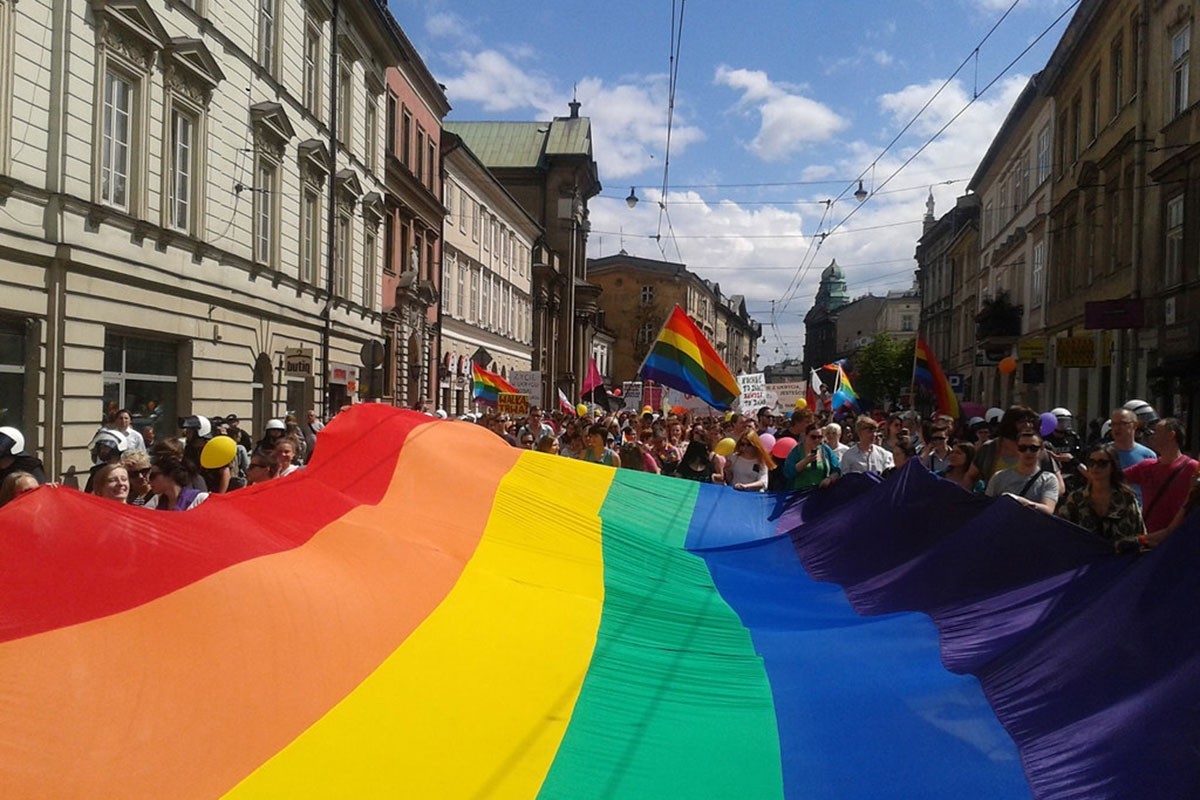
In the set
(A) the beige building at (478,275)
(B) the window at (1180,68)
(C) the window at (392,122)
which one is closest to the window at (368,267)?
(C) the window at (392,122)

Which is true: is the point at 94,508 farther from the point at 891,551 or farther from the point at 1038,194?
the point at 1038,194

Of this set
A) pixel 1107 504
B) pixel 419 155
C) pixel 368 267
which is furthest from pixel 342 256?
pixel 1107 504

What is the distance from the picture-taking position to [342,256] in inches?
1088

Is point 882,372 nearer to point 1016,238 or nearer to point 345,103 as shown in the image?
point 1016,238

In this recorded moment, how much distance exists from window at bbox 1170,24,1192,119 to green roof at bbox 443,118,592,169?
149 ft

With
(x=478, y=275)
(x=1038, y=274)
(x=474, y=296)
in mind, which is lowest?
(x=474, y=296)

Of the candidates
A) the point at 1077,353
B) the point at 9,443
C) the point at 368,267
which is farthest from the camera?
the point at 368,267

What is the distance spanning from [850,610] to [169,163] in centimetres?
1428

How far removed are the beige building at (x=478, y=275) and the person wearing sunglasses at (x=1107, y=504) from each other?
106 ft

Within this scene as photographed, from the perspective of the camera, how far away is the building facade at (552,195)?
6475 cm

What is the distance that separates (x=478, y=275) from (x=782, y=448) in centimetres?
3634

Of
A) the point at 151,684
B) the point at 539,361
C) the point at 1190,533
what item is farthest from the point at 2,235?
the point at 539,361

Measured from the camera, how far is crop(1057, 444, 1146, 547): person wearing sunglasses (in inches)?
238

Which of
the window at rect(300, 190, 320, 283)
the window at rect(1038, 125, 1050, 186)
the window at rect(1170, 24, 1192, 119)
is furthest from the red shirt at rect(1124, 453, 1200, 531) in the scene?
the window at rect(1038, 125, 1050, 186)
